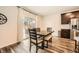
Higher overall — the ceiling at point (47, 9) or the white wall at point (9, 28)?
the ceiling at point (47, 9)

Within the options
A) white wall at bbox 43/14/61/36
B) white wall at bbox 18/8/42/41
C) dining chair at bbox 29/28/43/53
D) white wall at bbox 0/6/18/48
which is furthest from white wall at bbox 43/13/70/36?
white wall at bbox 0/6/18/48

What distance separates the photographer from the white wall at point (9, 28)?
64.7 inches

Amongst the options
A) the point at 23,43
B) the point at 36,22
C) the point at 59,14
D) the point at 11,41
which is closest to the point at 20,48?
the point at 23,43

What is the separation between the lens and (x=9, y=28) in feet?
5.50

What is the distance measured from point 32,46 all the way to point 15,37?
1.25 ft

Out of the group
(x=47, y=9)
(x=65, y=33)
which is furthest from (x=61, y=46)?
(x=47, y=9)

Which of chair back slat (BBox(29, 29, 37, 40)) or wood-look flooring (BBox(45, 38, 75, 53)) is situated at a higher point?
chair back slat (BBox(29, 29, 37, 40))

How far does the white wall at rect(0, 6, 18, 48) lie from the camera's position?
1.64 metres

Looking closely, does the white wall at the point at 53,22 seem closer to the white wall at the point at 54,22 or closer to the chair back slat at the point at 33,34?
the white wall at the point at 54,22

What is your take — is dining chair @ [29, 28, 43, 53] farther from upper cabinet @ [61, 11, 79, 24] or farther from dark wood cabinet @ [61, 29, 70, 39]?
upper cabinet @ [61, 11, 79, 24]

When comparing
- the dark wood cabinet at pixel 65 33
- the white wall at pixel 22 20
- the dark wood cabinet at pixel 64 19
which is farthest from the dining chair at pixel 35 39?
the dark wood cabinet at pixel 64 19

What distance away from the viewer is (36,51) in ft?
5.68

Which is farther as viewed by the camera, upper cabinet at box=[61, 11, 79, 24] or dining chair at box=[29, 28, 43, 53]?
dining chair at box=[29, 28, 43, 53]
